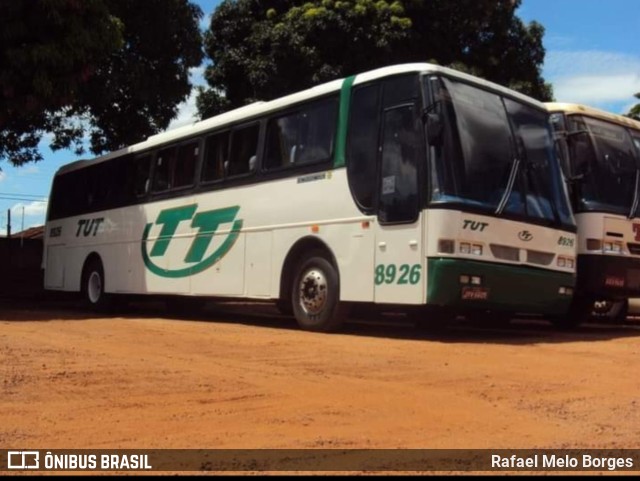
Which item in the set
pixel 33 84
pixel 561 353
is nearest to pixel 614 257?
pixel 561 353

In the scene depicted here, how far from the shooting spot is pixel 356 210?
914 cm

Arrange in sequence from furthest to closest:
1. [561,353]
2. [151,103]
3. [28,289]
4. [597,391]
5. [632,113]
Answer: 1. [632,113]
2. [28,289]
3. [151,103]
4. [561,353]
5. [597,391]

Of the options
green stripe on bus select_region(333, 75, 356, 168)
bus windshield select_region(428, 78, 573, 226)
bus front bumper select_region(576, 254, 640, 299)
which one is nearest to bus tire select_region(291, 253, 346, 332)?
green stripe on bus select_region(333, 75, 356, 168)

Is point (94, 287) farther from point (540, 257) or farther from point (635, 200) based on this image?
point (635, 200)

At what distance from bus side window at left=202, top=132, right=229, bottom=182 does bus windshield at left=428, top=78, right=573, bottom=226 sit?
172 inches

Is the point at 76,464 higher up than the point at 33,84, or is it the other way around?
the point at 33,84

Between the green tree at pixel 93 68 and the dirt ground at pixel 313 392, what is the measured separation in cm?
525

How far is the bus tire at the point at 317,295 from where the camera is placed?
367 inches

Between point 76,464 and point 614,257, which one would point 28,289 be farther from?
point 76,464

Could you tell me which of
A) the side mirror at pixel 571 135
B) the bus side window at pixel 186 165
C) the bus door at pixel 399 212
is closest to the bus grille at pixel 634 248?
the side mirror at pixel 571 135

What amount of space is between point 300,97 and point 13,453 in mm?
7258

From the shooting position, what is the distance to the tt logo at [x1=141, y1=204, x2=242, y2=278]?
11398mm

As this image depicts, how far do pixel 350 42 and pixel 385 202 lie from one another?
9.96m

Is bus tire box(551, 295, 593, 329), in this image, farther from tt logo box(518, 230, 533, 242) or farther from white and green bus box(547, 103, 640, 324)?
tt logo box(518, 230, 533, 242)
